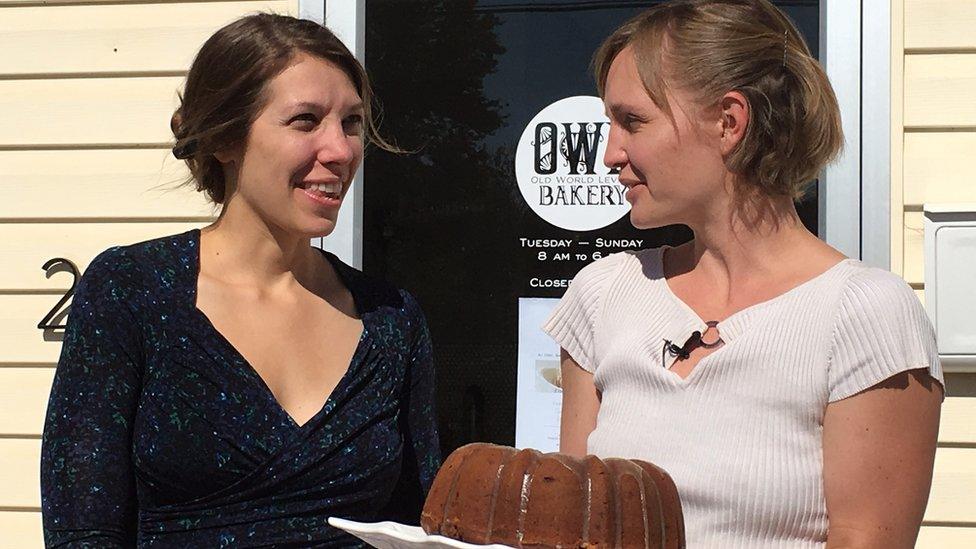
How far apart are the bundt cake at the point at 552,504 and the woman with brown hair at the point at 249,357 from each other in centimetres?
68

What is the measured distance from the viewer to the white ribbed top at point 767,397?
1.99 m

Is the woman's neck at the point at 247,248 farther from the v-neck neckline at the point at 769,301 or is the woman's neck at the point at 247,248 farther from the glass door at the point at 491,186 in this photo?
the glass door at the point at 491,186

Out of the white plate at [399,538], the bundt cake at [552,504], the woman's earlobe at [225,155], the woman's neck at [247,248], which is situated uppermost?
the woman's earlobe at [225,155]

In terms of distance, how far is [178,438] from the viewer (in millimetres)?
2311

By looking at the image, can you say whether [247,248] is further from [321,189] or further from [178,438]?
[178,438]

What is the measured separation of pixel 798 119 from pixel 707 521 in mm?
725

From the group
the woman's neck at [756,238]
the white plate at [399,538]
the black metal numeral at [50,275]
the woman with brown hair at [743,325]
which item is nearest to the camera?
the white plate at [399,538]

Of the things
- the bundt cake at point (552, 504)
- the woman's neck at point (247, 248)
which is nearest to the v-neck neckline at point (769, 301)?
the bundt cake at point (552, 504)

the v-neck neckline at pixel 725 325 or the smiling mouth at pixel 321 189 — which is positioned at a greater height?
the smiling mouth at pixel 321 189

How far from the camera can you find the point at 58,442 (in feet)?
7.46

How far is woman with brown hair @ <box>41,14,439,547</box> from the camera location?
230cm

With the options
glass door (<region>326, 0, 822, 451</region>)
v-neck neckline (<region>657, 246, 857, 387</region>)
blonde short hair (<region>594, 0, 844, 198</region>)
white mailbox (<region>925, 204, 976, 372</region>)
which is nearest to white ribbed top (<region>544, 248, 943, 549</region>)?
v-neck neckline (<region>657, 246, 857, 387</region>)

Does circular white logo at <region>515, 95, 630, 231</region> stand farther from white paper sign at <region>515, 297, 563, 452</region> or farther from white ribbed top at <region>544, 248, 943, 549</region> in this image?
white ribbed top at <region>544, 248, 943, 549</region>

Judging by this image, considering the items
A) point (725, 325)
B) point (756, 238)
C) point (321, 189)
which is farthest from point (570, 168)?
point (725, 325)
